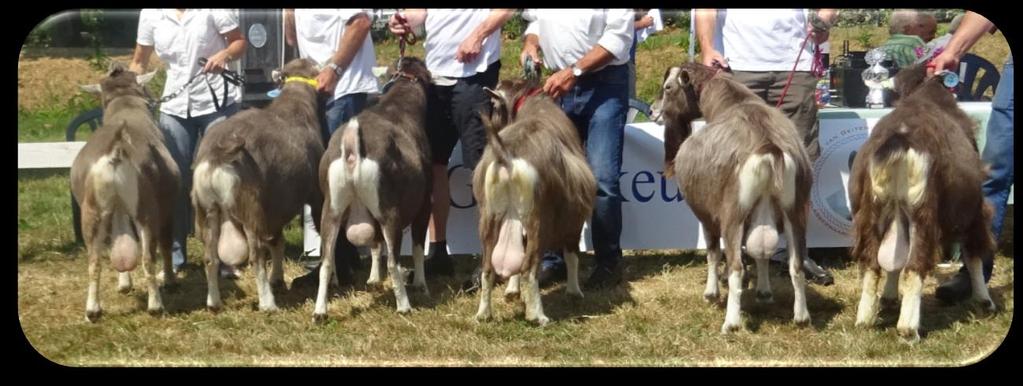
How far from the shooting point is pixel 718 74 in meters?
7.86

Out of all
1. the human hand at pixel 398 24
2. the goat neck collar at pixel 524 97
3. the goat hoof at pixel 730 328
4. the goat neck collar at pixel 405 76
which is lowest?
the goat hoof at pixel 730 328

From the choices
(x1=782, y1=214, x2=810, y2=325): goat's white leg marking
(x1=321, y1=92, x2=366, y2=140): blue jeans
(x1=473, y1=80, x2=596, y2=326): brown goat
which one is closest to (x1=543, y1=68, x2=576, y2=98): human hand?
(x1=473, y1=80, x2=596, y2=326): brown goat

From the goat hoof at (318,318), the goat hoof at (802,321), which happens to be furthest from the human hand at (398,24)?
the goat hoof at (802,321)

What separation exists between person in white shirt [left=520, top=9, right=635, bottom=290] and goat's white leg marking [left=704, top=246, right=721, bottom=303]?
77 centimetres

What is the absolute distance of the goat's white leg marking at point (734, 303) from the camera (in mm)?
7074

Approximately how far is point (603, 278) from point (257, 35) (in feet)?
9.19

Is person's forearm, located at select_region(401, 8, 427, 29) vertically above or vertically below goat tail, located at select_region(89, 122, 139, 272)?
above

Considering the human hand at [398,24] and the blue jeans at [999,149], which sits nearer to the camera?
the blue jeans at [999,149]

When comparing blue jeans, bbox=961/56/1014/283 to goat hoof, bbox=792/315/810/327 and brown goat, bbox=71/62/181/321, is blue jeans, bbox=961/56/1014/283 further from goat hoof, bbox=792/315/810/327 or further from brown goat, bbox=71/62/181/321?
brown goat, bbox=71/62/181/321

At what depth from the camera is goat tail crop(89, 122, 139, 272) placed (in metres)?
7.13

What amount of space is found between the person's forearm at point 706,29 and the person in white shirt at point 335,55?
2.16 meters

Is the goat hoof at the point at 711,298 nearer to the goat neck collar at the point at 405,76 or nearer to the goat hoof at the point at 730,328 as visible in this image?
the goat hoof at the point at 730,328
